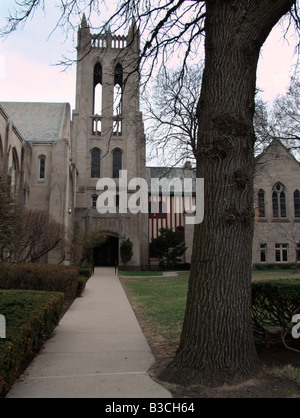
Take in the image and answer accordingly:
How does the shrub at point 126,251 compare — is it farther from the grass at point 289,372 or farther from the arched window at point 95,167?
the grass at point 289,372

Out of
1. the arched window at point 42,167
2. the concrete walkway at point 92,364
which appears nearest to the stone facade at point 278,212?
the arched window at point 42,167

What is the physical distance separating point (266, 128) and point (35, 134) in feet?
65.2

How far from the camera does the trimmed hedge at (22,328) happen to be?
12.0ft

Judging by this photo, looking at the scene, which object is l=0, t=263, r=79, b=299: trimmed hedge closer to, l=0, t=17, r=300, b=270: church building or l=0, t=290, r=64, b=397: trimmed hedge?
l=0, t=290, r=64, b=397: trimmed hedge

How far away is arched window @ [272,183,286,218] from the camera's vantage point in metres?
37.0

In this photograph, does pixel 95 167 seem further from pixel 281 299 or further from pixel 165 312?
pixel 281 299

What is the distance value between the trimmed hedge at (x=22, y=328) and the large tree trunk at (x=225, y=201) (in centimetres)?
188

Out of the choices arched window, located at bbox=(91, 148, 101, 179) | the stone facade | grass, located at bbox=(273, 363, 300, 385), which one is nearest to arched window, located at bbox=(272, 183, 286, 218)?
the stone facade

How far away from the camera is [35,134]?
30891mm

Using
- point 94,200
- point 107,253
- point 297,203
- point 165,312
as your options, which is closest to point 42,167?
point 94,200

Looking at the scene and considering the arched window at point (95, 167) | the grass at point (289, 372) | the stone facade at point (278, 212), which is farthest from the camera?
the arched window at point (95, 167)

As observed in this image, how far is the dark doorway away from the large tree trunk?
34.3 meters

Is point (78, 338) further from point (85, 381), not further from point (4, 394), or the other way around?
point (4, 394)
